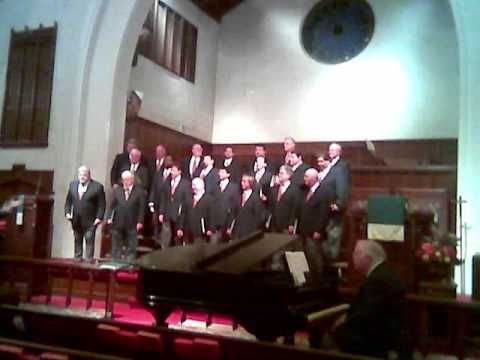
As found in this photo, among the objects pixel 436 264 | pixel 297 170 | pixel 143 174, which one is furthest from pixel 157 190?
pixel 436 264

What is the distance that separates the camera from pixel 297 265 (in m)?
4.47

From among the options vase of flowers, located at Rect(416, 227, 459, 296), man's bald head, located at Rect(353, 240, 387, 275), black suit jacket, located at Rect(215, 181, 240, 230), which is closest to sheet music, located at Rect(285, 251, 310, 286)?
man's bald head, located at Rect(353, 240, 387, 275)

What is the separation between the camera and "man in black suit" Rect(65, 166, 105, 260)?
6.73m

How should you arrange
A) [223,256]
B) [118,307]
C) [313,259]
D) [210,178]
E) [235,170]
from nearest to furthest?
[223,256], [313,259], [118,307], [210,178], [235,170]

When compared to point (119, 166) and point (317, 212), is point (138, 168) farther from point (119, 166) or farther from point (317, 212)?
point (317, 212)

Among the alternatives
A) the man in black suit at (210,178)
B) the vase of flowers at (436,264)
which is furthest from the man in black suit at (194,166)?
the vase of flowers at (436,264)

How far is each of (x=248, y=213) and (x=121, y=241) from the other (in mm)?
1581

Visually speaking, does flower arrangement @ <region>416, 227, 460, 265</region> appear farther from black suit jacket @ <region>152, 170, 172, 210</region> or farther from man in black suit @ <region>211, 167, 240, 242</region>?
black suit jacket @ <region>152, 170, 172, 210</region>

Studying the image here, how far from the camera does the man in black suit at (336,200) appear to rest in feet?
18.8

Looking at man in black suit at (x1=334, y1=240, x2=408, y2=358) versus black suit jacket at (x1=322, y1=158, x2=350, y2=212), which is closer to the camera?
man in black suit at (x1=334, y1=240, x2=408, y2=358)

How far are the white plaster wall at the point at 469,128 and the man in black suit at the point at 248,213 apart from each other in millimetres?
2306

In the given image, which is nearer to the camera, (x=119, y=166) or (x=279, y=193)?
(x=279, y=193)

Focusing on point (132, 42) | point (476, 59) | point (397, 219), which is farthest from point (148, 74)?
point (397, 219)

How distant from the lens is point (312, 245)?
4875 millimetres
